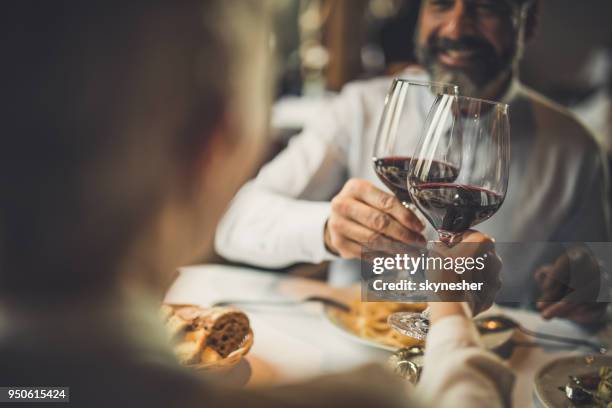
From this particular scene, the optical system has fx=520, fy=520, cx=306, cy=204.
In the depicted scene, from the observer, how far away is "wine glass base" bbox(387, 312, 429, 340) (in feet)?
2.31

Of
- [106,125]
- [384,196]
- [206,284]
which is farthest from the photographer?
[206,284]

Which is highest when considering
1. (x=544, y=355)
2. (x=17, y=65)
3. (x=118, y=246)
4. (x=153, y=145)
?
(x=17, y=65)

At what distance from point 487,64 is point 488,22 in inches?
3.0

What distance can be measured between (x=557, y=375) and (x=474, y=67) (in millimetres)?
568

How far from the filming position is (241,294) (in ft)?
3.12

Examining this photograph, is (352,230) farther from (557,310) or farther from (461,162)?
(557,310)

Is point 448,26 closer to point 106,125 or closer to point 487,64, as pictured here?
point 487,64

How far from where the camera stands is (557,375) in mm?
677

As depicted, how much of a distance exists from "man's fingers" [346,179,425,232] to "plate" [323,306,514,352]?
180 millimetres

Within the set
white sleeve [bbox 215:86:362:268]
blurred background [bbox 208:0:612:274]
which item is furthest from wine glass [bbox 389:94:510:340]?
blurred background [bbox 208:0:612:274]

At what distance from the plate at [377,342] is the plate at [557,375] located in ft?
0.27

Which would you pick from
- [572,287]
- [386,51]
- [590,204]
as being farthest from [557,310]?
[386,51]

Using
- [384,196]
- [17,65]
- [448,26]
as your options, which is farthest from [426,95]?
[17,65]

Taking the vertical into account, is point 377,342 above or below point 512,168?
below
